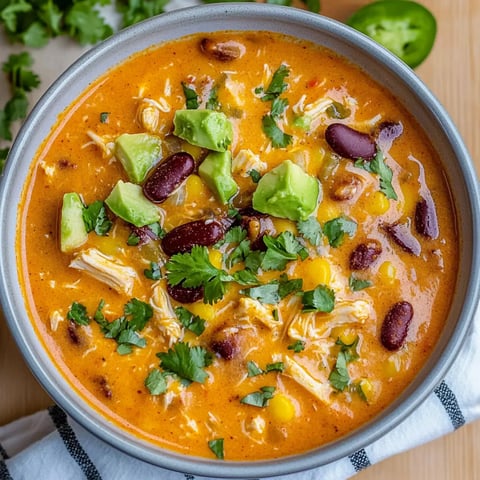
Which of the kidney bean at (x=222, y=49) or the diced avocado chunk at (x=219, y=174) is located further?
the kidney bean at (x=222, y=49)

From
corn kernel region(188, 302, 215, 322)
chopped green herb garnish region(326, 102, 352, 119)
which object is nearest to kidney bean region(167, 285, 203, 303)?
corn kernel region(188, 302, 215, 322)

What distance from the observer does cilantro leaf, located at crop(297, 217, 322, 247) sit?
99.5 inches

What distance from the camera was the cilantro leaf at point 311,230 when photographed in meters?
2.53

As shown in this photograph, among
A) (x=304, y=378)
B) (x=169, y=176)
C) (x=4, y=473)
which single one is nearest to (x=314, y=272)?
(x=304, y=378)

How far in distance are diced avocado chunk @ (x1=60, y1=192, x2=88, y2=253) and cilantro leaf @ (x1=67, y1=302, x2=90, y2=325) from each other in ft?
0.57

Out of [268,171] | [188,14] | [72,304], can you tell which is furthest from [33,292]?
[188,14]

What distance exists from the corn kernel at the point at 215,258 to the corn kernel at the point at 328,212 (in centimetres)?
32

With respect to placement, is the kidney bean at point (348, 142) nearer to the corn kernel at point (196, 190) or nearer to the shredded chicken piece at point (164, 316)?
the corn kernel at point (196, 190)

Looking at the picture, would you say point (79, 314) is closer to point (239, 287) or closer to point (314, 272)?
point (239, 287)

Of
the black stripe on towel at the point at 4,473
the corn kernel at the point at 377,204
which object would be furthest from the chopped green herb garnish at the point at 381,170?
the black stripe on towel at the point at 4,473

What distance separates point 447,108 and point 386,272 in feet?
2.76

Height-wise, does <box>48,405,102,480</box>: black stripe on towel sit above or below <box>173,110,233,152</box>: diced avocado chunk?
below

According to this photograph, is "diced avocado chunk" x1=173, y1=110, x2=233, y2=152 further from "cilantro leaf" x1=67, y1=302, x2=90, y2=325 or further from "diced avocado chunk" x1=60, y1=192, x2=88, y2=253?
"cilantro leaf" x1=67, y1=302, x2=90, y2=325

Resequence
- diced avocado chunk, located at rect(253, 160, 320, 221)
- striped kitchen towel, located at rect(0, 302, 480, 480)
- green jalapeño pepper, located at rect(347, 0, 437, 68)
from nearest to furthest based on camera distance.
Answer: diced avocado chunk, located at rect(253, 160, 320, 221) → striped kitchen towel, located at rect(0, 302, 480, 480) → green jalapeño pepper, located at rect(347, 0, 437, 68)
